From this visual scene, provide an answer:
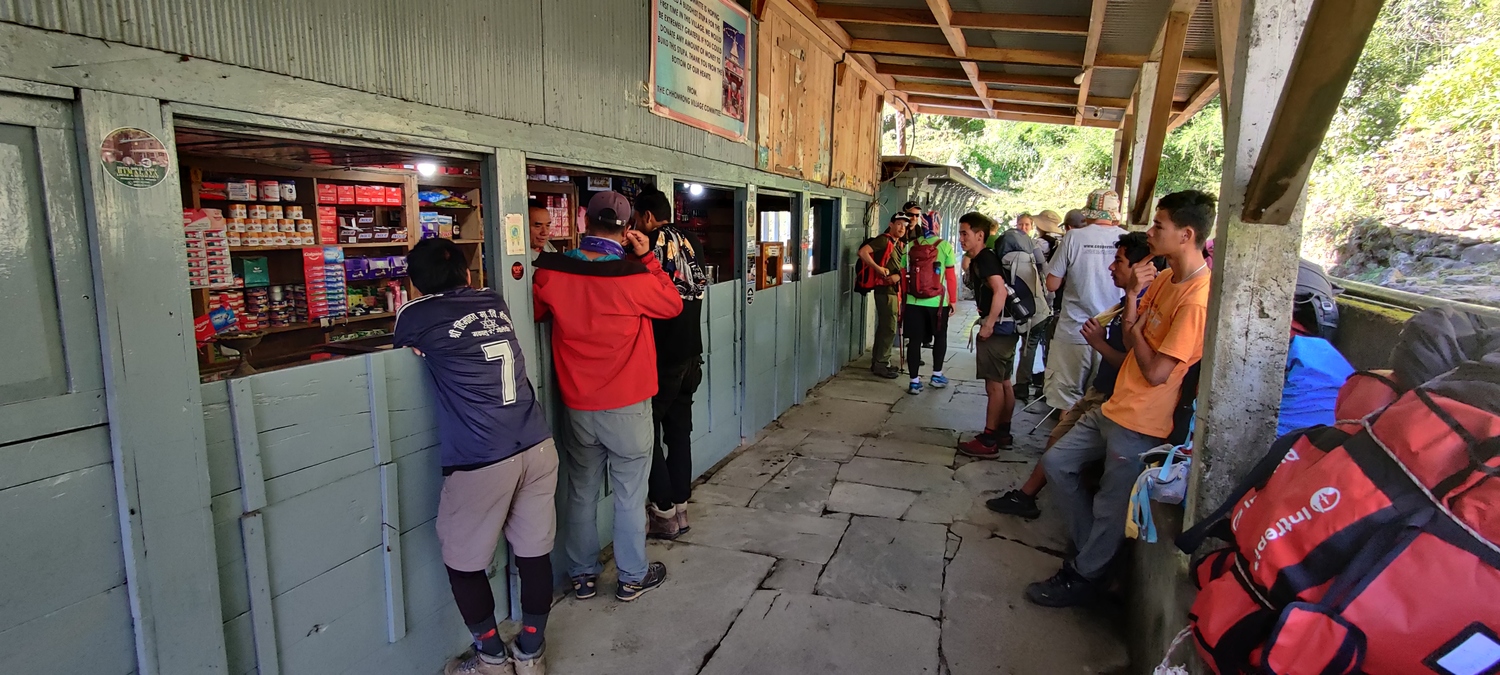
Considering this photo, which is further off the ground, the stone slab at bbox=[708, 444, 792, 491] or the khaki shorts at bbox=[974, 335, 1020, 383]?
the khaki shorts at bbox=[974, 335, 1020, 383]

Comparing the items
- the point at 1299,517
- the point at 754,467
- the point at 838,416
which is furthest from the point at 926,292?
the point at 1299,517

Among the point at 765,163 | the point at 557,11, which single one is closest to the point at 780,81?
the point at 765,163

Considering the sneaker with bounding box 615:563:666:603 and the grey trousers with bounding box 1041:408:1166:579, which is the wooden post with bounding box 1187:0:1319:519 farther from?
the sneaker with bounding box 615:563:666:603

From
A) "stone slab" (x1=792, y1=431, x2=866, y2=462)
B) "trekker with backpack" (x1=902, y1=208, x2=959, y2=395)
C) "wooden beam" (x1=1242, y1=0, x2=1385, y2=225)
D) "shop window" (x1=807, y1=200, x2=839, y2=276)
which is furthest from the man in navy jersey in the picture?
"shop window" (x1=807, y1=200, x2=839, y2=276)

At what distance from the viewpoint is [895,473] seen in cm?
500

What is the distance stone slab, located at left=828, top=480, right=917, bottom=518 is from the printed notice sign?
2.54m

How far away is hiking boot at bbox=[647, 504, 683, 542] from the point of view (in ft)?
Result: 13.0

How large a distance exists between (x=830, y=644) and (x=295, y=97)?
2775mm

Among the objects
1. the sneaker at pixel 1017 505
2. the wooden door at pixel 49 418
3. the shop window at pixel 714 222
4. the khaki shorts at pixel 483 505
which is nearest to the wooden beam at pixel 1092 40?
the shop window at pixel 714 222

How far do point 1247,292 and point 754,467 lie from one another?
3411 millimetres

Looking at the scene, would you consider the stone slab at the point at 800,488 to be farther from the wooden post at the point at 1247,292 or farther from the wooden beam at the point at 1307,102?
the wooden beam at the point at 1307,102

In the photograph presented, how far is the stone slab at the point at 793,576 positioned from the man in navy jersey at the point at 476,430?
1.20m

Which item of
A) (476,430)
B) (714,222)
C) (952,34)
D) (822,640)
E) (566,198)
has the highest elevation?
(952,34)

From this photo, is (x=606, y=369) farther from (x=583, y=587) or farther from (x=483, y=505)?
(x=583, y=587)
